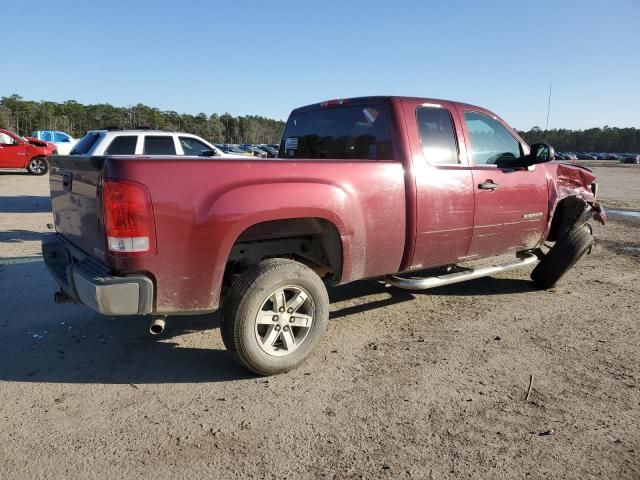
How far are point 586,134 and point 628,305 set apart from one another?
14839 cm

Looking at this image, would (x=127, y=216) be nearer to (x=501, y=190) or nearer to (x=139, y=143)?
(x=501, y=190)

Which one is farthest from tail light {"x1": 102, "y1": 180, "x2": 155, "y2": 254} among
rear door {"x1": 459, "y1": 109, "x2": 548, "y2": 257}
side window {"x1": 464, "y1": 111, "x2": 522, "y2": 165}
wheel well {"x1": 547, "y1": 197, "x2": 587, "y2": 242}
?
wheel well {"x1": 547, "y1": 197, "x2": 587, "y2": 242}

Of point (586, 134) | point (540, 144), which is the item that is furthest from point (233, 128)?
point (540, 144)

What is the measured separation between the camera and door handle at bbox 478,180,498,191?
14.8 feet

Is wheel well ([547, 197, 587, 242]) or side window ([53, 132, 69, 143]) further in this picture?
side window ([53, 132, 69, 143])

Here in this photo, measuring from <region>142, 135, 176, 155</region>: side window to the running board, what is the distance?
24.2 ft

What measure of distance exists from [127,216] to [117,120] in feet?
432

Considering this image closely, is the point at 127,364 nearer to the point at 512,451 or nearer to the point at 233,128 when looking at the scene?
the point at 512,451

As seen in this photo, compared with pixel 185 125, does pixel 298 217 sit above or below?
below

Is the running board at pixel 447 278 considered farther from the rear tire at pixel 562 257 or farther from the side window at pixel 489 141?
the side window at pixel 489 141

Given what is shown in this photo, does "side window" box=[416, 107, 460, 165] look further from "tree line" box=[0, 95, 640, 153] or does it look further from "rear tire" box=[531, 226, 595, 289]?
"tree line" box=[0, 95, 640, 153]

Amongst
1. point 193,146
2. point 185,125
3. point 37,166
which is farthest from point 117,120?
point 193,146

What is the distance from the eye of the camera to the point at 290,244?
12.4 feet

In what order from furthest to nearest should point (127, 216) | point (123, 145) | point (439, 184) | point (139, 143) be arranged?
point (139, 143) < point (123, 145) < point (439, 184) < point (127, 216)
